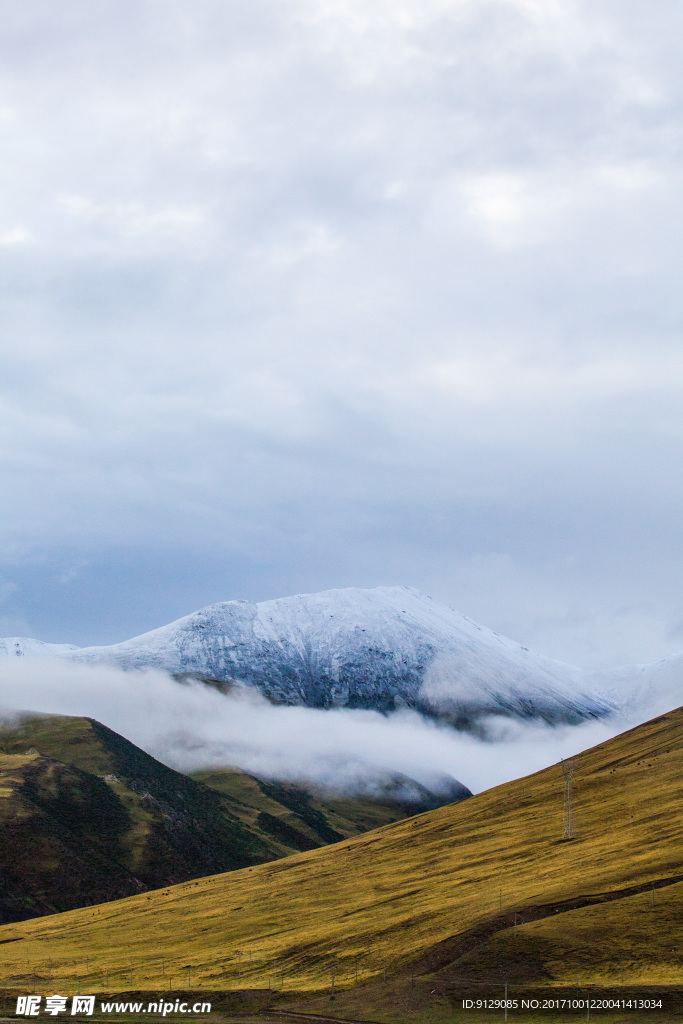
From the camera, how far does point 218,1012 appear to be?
87875 mm

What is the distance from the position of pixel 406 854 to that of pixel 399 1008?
97615mm

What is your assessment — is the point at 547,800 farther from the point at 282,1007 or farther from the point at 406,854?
the point at 282,1007

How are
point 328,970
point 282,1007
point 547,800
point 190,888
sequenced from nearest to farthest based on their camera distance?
1. point 282,1007
2. point 328,970
3. point 547,800
4. point 190,888

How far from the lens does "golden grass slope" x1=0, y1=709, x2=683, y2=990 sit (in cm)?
9131

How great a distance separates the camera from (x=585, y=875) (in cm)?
11294

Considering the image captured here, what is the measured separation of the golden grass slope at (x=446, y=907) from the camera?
9131 cm

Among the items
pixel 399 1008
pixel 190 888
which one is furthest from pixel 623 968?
pixel 190 888

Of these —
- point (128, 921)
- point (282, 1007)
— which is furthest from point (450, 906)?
point (128, 921)

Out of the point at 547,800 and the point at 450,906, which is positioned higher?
the point at 547,800

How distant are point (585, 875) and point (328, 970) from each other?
33674mm

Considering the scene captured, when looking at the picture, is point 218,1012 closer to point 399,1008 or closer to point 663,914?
point 399,1008

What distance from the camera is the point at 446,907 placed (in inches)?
4712

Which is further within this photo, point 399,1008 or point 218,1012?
point 218,1012

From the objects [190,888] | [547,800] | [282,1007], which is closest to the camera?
[282,1007]
